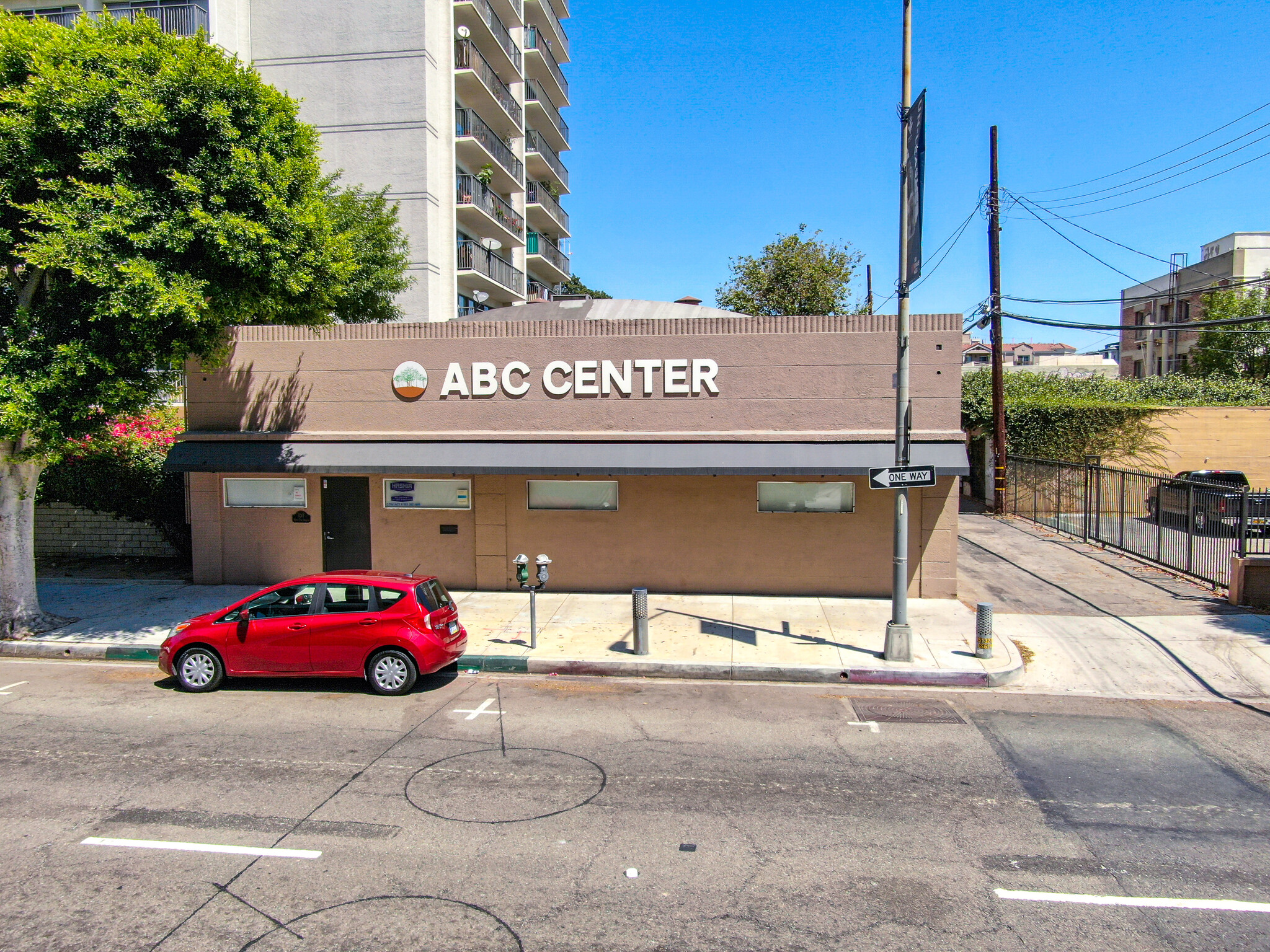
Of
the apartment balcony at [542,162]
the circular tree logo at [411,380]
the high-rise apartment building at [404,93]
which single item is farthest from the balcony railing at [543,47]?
the circular tree logo at [411,380]

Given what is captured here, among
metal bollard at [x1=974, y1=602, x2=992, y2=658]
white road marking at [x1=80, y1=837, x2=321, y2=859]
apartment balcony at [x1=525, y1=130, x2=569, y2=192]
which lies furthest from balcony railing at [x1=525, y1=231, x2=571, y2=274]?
white road marking at [x1=80, y1=837, x2=321, y2=859]

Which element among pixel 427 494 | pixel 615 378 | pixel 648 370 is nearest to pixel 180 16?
pixel 427 494

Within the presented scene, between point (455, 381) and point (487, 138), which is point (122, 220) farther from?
point (487, 138)

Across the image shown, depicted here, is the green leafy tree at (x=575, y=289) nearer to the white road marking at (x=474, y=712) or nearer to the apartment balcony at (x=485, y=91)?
the apartment balcony at (x=485, y=91)

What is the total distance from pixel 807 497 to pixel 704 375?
9.29 ft

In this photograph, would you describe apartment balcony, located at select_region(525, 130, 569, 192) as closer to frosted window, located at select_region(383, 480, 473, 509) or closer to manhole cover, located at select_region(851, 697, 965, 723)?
frosted window, located at select_region(383, 480, 473, 509)

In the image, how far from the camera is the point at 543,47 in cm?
4106

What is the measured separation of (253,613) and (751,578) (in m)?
8.12

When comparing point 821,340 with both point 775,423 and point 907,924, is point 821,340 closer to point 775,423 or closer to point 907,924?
point 775,423

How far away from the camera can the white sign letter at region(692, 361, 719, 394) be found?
13.5 meters

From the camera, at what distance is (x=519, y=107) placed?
124 feet

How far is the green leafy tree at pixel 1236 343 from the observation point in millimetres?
38469

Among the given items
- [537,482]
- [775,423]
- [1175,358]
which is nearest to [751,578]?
[775,423]

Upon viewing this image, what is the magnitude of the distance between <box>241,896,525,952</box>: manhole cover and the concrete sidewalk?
5465 mm
